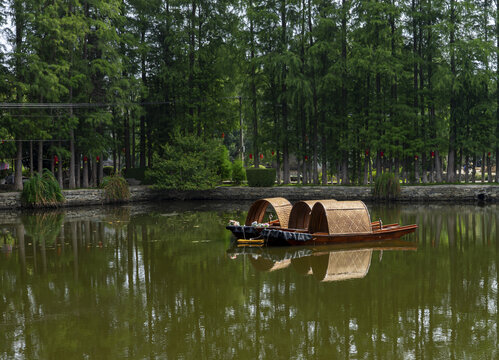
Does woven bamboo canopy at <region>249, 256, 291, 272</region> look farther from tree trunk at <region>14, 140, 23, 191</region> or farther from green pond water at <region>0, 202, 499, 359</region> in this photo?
tree trunk at <region>14, 140, 23, 191</region>

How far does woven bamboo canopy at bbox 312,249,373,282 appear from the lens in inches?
411

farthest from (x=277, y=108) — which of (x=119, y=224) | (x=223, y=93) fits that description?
(x=119, y=224)

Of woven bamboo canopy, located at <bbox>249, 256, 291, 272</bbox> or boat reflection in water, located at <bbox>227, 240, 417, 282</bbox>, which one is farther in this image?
woven bamboo canopy, located at <bbox>249, 256, 291, 272</bbox>

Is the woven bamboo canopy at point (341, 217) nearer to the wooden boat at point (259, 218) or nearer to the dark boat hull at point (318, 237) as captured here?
the dark boat hull at point (318, 237)

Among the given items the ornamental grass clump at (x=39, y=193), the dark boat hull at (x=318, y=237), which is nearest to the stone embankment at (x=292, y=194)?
the ornamental grass clump at (x=39, y=193)

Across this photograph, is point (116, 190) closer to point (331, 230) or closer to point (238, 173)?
point (238, 173)

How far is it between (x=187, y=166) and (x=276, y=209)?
15.8 m

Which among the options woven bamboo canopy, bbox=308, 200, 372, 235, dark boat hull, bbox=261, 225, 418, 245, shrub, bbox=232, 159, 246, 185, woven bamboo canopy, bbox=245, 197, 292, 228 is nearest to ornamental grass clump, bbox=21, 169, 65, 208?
shrub, bbox=232, 159, 246, 185

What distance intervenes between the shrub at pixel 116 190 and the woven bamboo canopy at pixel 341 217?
16373 mm

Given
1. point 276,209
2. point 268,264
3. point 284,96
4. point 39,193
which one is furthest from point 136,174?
point 268,264

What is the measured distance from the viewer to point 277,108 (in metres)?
33.6

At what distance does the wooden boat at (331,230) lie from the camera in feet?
44.9

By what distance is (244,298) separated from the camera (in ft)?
28.9

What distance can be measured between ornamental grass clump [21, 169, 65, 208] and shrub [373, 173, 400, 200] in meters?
17.2
